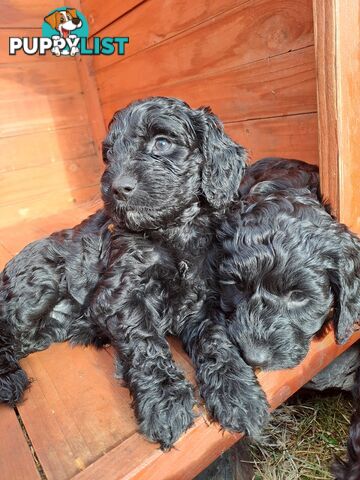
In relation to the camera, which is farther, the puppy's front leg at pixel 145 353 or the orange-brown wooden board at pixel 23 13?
the orange-brown wooden board at pixel 23 13

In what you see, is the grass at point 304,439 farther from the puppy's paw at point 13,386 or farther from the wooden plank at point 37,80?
the wooden plank at point 37,80

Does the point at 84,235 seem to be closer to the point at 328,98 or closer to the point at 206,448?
the point at 206,448

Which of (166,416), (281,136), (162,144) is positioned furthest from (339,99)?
(166,416)

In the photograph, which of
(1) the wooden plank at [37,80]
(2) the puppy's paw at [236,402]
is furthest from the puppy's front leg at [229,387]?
(1) the wooden plank at [37,80]

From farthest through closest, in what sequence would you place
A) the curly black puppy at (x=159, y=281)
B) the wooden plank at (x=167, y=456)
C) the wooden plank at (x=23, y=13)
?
the wooden plank at (x=23, y=13), the curly black puppy at (x=159, y=281), the wooden plank at (x=167, y=456)

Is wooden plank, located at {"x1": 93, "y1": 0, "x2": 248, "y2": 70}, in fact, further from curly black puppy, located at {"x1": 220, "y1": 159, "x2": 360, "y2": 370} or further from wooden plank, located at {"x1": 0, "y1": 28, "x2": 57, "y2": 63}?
curly black puppy, located at {"x1": 220, "y1": 159, "x2": 360, "y2": 370}

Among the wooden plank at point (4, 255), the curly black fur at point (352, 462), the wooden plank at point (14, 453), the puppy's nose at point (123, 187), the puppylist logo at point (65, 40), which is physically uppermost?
the puppylist logo at point (65, 40)

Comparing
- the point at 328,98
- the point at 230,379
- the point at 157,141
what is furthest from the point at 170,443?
the point at 328,98

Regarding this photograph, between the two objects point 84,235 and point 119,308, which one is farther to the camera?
point 84,235

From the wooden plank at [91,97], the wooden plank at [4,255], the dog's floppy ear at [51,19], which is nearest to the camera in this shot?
the wooden plank at [4,255]
